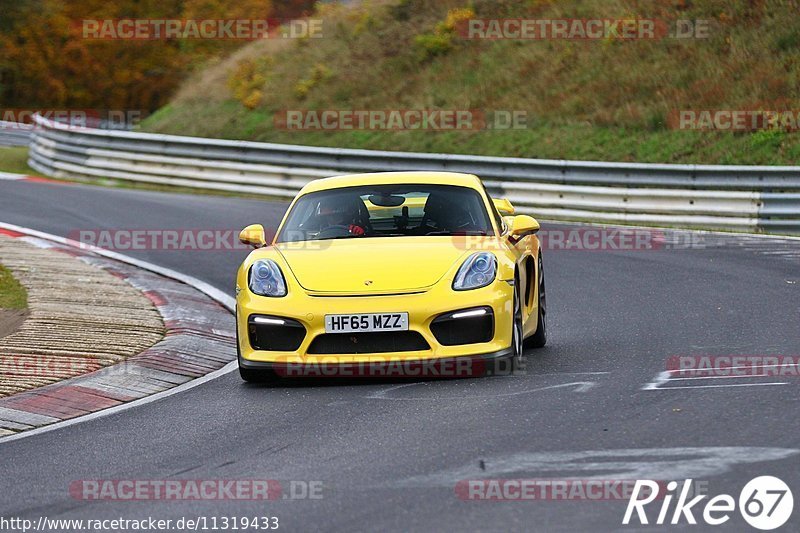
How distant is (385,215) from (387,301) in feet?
5.71

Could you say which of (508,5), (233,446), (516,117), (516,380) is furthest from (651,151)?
(233,446)

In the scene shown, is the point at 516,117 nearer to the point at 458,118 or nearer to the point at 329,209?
the point at 458,118

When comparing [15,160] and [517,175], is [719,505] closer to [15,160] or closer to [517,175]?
[517,175]

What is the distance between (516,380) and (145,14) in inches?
1965

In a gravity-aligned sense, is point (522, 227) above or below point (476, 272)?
above

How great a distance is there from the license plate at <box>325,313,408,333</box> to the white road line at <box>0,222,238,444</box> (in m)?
1.30

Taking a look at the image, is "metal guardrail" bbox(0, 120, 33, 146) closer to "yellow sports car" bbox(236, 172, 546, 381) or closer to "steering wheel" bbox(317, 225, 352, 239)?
"steering wheel" bbox(317, 225, 352, 239)

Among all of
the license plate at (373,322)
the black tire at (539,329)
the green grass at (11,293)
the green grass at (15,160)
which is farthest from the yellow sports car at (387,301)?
the green grass at (15,160)

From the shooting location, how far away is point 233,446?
678cm

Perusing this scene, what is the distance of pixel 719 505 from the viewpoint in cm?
511

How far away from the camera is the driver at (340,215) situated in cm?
941

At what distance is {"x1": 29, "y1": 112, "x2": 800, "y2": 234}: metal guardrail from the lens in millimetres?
18781

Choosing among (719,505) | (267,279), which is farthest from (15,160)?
(719,505)

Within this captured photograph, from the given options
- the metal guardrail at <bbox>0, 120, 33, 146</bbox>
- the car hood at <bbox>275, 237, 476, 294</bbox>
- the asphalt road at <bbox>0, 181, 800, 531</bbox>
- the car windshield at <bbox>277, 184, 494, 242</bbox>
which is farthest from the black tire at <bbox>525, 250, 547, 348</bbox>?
the metal guardrail at <bbox>0, 120, 33, 146</bbox>
